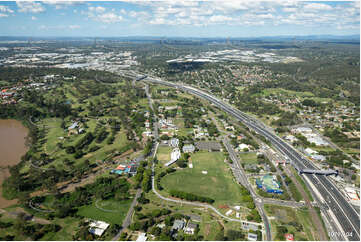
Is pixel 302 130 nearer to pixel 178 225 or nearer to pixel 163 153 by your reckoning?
pixel 163 153

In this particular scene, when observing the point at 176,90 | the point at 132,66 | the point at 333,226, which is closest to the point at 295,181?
the point at 333,226

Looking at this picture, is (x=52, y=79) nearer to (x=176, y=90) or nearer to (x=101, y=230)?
(x=176, y=90)

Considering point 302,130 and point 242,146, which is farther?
point 302,130

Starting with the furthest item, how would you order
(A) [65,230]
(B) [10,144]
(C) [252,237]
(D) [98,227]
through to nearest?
(B) [10,144], (D) [98,227], (A) [65,230], (C) [252,237]

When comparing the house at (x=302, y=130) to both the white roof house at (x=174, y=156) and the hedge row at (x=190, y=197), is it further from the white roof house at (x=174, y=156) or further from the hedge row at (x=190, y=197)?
the hedge row at (x=190, y=197)

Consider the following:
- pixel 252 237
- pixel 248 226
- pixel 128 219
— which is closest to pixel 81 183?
pixel 128 219

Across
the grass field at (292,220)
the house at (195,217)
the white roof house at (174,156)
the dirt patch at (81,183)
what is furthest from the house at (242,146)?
the dirt patch at (81,183)

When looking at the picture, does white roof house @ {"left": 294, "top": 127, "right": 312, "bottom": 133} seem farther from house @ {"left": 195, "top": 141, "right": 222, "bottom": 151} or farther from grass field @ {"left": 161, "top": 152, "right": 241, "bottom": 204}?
grass field @ {"left": 161, "top": 152, "right": 241, "bottom": 204}

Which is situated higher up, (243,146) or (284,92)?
(284,92)
